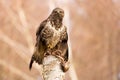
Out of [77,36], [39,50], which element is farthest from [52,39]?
[77,36]

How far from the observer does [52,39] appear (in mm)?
3314

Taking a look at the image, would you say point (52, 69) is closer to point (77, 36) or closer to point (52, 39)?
point (52, 39)

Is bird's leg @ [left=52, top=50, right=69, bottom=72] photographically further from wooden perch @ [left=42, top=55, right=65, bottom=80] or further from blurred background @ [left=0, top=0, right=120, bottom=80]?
blurred background @ [left=0, top=0, right=120, bottom=80]

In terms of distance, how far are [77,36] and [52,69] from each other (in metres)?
19.2

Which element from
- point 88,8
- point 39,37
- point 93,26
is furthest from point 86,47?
point 39,37

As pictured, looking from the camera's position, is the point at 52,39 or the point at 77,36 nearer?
the point at 52,39

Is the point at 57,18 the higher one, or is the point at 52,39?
the point at 57,18

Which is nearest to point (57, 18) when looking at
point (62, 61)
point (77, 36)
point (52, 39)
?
point (52, 39)

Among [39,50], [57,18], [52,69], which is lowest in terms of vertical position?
[52,69]

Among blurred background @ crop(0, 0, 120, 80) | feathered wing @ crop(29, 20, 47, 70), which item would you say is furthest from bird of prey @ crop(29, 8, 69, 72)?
blurred background @ crop(0, 0, 120, 80)

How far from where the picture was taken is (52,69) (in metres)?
3.30

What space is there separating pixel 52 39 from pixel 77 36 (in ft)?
63.0

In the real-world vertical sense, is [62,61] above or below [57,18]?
below

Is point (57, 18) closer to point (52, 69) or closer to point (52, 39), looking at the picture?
point (52, 39)
